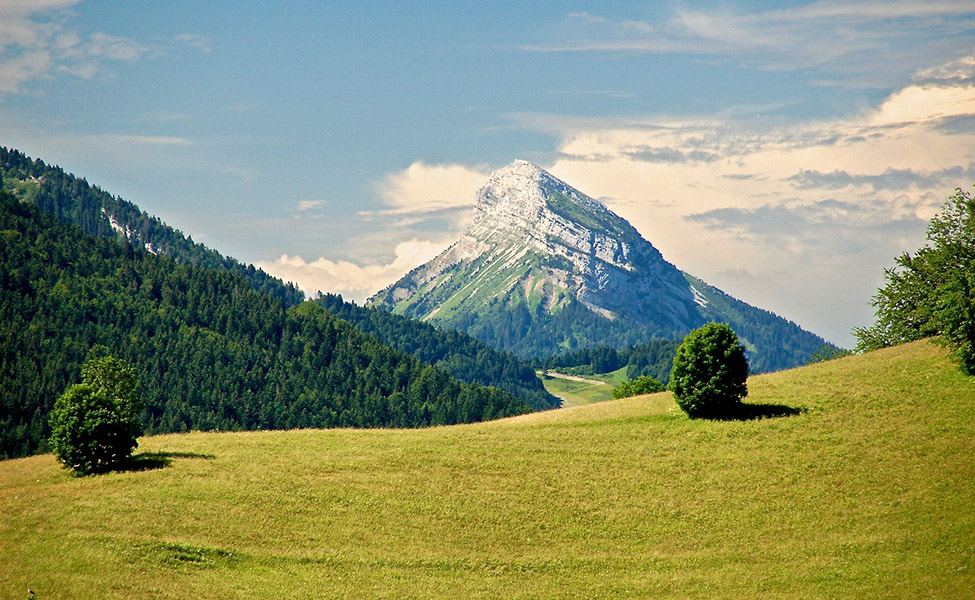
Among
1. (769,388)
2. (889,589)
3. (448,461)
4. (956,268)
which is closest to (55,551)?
(448,461)

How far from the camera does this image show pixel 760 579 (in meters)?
57.8

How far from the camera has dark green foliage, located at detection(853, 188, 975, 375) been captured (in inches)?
3364

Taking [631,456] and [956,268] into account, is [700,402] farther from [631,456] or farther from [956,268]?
[956,268]

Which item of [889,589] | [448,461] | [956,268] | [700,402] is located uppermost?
[956,268]

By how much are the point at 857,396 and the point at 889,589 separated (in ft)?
122

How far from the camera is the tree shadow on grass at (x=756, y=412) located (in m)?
86.3

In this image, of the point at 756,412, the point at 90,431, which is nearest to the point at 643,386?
the point at 756,412

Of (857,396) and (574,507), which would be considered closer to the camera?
(574,507)

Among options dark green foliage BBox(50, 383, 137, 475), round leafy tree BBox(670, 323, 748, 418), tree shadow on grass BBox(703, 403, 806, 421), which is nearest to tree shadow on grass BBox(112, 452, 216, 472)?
dark green foliage BBox(50, 383, 137, 475)

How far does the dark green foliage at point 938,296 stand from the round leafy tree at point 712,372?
21798 millimetres

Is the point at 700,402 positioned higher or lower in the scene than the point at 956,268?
lower

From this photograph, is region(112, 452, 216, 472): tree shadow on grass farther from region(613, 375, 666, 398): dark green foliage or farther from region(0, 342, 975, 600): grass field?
region(613, 375, 666, 398): dark green foliage

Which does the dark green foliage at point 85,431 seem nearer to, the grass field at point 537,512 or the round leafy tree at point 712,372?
the grass field at point 537,512

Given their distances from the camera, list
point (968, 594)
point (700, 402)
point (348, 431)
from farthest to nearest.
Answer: point (348, 431) < point (700, 402) < point (968, 594)
